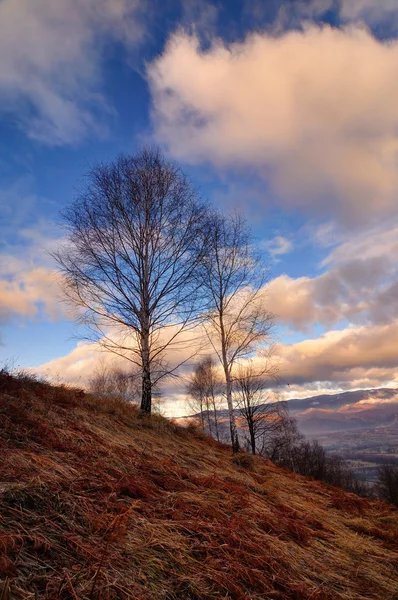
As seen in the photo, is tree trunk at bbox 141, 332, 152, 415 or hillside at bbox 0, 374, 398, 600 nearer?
hillside at bbox 0, 374, 398, 600

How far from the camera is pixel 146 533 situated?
3.01m

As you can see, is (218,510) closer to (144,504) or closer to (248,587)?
(144,504)

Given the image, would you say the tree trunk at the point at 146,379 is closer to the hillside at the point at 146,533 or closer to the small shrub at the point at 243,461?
the small shrub at the point at 243,461

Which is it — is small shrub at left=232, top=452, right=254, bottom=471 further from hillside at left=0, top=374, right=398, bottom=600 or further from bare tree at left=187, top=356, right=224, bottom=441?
bare tree at left=187, top=356, right=224, bottom=441

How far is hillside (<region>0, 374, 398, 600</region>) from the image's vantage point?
2.30m

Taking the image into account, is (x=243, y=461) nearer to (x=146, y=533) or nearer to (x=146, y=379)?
(x=146, y=379)

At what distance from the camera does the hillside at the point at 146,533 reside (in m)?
2.30

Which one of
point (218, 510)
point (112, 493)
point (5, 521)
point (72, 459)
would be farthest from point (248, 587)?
point (72, 459)

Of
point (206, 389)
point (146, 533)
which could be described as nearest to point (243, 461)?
point (146, 533)

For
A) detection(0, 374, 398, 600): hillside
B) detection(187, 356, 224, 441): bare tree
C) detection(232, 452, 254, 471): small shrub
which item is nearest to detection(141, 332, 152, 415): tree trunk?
detection(232, 452, 254, 471): small shrub

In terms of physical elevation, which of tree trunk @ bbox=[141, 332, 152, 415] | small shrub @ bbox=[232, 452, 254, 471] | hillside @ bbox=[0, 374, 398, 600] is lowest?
small shrub @ bbox=[232, 452, 254, 471]

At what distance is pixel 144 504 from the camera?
3600 mm

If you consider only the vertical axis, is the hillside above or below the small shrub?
above

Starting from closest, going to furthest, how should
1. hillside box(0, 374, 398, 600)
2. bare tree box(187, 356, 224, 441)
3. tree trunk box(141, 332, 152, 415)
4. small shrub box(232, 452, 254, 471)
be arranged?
hillside box(0, 374, 398, 600) → small shrub box(232, 452, 254, 471) → tree trunk box(141, 332, 152, 415) → bare tree box(187, 356, 224, 441)
